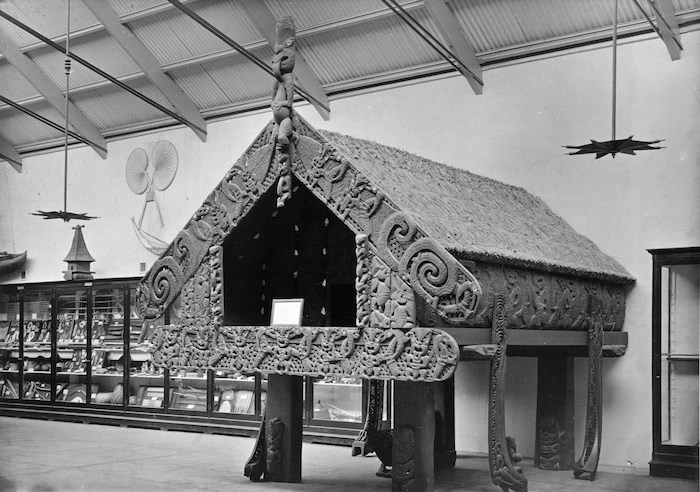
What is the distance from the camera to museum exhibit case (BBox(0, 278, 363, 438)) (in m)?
10.4

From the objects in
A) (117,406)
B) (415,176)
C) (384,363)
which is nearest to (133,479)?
(384,363)

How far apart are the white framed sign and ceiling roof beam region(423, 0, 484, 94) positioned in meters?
3.78

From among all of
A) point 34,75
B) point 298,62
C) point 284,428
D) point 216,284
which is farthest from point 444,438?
A: point 34,75

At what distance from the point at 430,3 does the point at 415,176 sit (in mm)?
2643

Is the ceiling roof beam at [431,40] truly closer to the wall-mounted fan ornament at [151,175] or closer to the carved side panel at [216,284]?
the carved side panel at [216,284]

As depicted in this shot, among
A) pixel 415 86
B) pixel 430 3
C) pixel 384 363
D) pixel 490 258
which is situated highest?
pixel 430 3

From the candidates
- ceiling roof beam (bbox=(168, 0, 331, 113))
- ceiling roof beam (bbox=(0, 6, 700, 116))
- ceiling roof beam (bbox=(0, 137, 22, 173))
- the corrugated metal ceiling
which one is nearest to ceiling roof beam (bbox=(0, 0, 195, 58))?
the corrugated metal ceiling

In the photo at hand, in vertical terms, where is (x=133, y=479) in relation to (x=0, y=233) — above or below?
below

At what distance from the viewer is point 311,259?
7445 mm

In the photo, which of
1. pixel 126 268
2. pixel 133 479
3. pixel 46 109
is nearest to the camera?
pixel 133 479

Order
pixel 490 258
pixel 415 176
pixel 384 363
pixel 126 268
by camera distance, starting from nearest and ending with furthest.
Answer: pixel 384 363, pixel 490 258, pixel 415 176, pixel 126 268

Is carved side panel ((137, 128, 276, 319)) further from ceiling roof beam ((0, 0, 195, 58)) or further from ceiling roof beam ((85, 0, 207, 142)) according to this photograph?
ceiling roof beam ((85, 0, 207, 142))

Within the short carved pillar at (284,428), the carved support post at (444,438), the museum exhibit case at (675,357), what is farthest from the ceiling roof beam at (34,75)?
the museum exhibit case at (675,357)

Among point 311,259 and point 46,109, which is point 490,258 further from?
point 46,109
